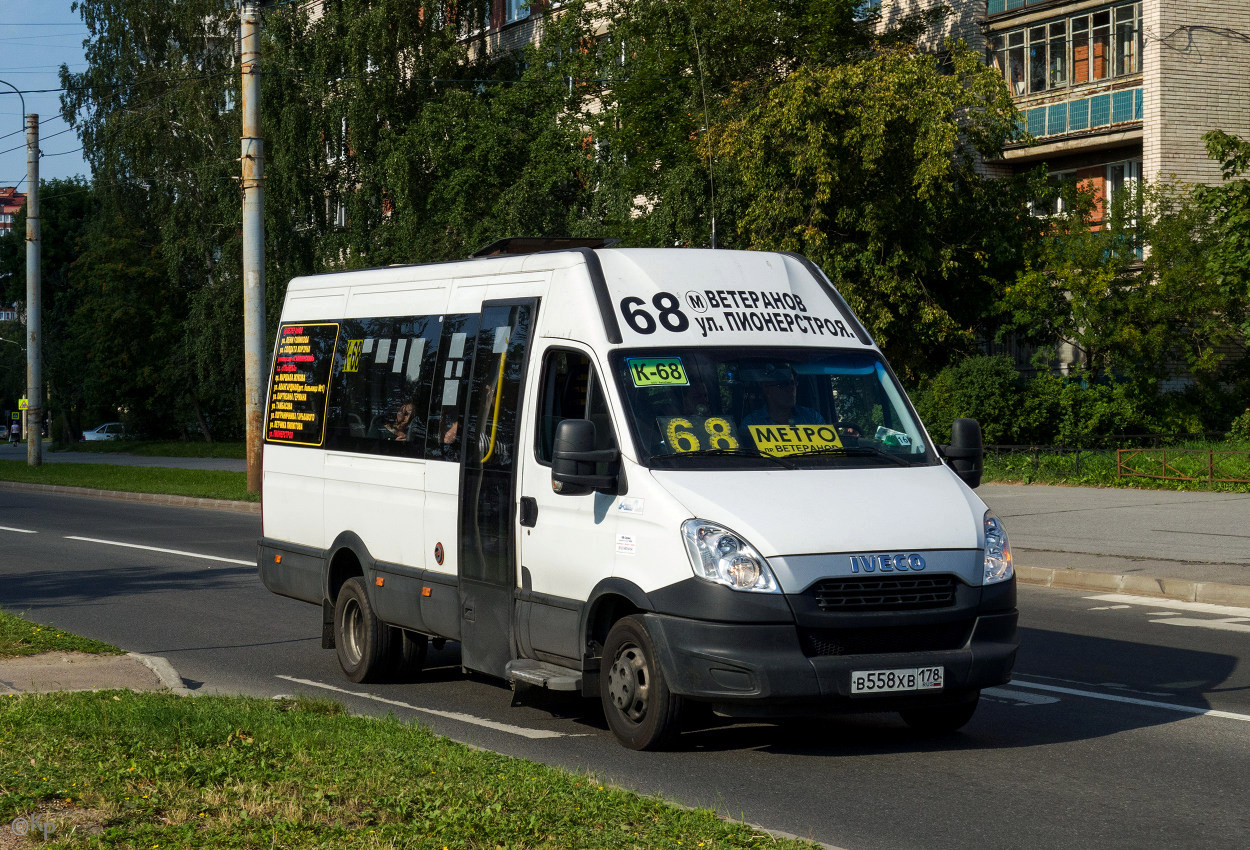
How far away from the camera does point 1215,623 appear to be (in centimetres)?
1194

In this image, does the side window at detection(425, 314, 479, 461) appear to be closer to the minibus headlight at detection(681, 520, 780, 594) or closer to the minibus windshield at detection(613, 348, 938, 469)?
the minibus windshield at detection(613, 348, 938, 469)

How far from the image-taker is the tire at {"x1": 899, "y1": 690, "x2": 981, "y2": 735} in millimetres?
7516

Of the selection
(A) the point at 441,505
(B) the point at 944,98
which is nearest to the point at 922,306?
(B) the point at 944,98

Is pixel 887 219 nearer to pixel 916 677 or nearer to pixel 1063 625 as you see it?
pixel 1063 625

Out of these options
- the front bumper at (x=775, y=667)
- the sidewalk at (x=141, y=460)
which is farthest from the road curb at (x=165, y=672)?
the sidewalk at (x=141, y=460)

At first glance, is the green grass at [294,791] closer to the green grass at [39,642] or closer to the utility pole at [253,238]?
the green grass at [39,642]

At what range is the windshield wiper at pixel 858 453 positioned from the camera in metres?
7.34

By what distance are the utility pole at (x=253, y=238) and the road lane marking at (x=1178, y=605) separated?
50.3 feet

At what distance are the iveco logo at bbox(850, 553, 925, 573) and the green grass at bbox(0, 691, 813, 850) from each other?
1533mm

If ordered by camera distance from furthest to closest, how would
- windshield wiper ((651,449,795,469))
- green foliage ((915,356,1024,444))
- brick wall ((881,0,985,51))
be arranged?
brick wall ((881,0,985,51))
green foliage ((915,356,1024,444))
windshield wiper ((651,449,795,469))

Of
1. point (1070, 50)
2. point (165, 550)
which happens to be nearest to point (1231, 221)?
point (1070, 50)

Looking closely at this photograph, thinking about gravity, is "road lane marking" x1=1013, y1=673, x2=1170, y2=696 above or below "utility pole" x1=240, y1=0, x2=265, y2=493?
below

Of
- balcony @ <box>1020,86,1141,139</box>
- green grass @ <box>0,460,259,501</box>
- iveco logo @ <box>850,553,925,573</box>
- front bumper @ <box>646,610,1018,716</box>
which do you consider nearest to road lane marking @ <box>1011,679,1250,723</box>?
front bumper @ <box>646,610,1018,716</box>

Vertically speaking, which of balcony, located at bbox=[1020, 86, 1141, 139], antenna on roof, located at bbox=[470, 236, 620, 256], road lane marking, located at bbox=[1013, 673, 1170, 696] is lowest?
road lane marking, located at bbox=[1013, 673, 1170, 696]
